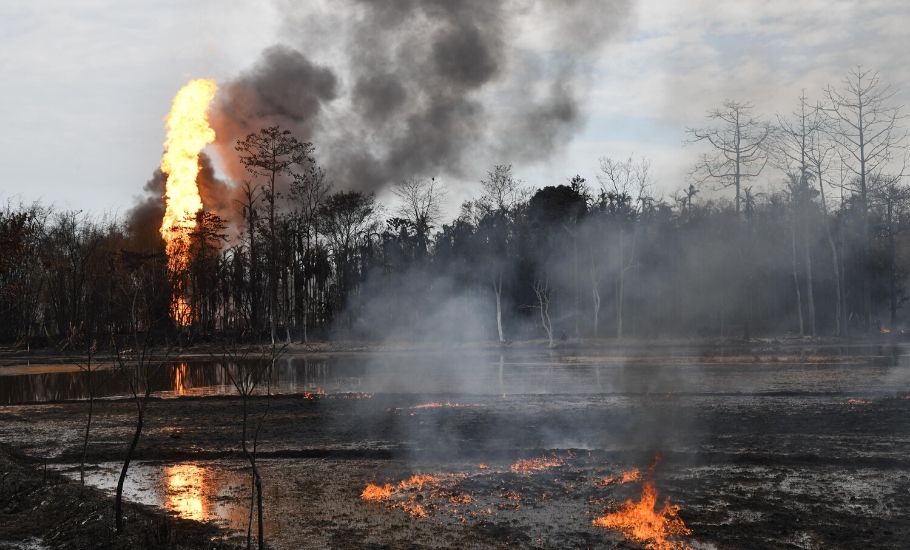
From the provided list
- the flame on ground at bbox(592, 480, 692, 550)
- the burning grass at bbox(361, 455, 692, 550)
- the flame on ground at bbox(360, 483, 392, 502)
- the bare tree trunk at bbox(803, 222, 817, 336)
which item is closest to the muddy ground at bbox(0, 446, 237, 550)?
the flame on ground at bbox(360, 483, 392, 502)

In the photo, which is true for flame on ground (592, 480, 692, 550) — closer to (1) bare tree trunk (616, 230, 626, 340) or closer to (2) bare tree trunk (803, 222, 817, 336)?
(1) bare tree trunk (616, 230, 626, 340)

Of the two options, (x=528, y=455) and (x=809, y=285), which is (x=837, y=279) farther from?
(x=528, y=455)

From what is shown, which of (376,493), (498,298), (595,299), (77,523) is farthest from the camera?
(595,299)

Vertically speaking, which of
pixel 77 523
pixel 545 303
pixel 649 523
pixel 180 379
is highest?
pixel 545 303

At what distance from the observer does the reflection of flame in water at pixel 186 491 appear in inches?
379

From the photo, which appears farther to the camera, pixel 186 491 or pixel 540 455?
pixel 540 455

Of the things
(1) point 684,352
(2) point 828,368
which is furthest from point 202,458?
(1) point 684,352

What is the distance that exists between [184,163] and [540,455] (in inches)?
1915

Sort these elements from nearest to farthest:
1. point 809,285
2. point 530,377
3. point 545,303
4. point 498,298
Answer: point 530,377, point 809,285, point 498,298, point 545,303

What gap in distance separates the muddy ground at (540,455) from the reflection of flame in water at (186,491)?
0.41m

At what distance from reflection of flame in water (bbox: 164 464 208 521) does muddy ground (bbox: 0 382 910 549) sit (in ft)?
1.36

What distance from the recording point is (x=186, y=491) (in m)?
10.8

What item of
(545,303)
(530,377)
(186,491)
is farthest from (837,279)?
(186,491)

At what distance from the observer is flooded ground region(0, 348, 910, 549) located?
8531 mm
